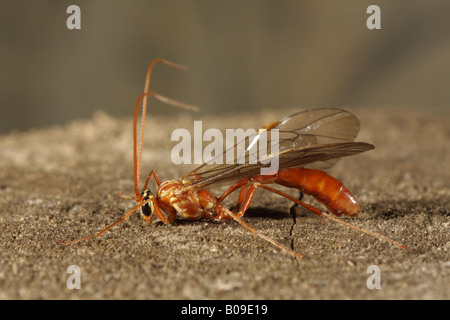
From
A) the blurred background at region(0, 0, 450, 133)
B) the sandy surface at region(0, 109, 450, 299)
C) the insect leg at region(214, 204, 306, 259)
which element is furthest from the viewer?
the blurred background at region(0, 0, 450, 133)

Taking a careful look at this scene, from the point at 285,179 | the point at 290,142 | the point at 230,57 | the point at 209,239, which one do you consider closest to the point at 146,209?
the point at 209,239

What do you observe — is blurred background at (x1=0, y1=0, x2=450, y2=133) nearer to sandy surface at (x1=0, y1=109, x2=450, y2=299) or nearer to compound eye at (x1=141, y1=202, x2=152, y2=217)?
sandy surface at (x1=0, y1=109, x2=450, y2=299)

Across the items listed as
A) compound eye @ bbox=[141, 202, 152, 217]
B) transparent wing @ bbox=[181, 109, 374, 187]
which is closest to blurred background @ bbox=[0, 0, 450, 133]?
transparent wing @ bbox=[181, 109, 374, 187]

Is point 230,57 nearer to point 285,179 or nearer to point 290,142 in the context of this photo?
point 290,142

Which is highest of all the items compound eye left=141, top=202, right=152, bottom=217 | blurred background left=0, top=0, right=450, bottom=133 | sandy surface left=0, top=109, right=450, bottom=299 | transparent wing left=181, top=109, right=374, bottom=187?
blurred background left=0, top=0, right=450, bottom=133

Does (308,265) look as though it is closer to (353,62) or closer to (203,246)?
(203,246)

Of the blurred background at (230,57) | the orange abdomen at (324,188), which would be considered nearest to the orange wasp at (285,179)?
the orange abdomen at (324,188)
